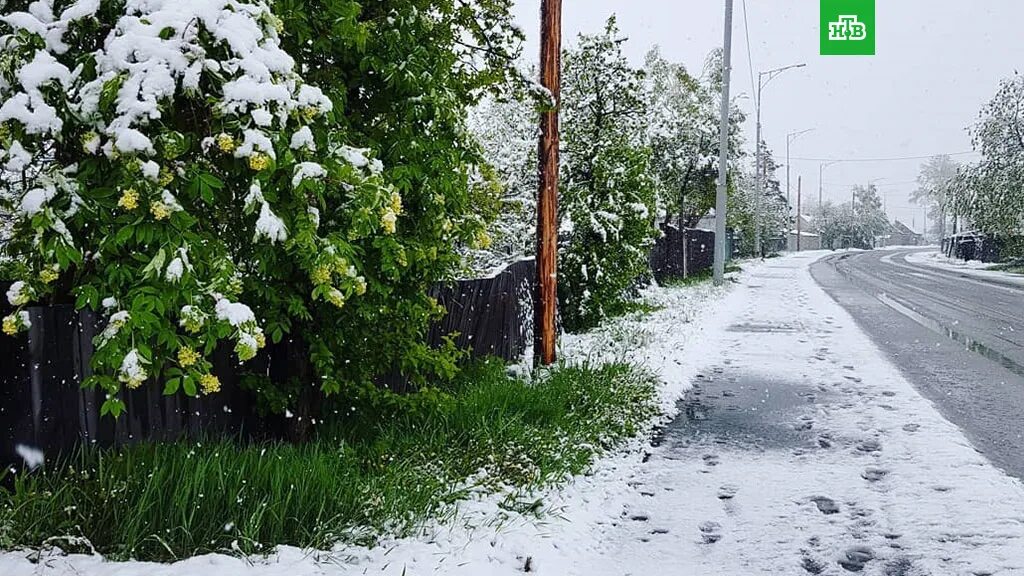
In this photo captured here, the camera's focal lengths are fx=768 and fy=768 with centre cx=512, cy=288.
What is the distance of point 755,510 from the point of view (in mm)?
4488

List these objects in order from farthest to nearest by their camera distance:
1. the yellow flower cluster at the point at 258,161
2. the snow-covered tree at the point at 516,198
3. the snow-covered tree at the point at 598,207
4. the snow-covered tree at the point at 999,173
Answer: the snow-covered tree at the point at 999,173, the snow-covered tree at the point at 516,198, the snow-covered tree at the point at 598,207, the yellow flower cluster at the point at 258,161

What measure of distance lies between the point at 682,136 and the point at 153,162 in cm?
2190

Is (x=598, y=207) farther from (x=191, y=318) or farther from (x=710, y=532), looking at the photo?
(x=191, y=318)

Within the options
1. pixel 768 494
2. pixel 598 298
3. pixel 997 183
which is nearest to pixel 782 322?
pixel 598 298

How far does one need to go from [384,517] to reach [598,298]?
7773mm

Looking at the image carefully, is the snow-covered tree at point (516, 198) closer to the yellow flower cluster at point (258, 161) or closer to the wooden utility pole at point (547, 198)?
the wooden utility pole at point (547, 198)

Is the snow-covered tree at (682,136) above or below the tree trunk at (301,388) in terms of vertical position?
above

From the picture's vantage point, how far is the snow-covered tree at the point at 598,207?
11211 mm

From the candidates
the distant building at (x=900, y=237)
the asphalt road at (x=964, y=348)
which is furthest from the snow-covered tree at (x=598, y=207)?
the distant building at (x=900, y=237)

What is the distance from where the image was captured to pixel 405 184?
442 cm

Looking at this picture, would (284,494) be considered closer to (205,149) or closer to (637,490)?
(205,149)

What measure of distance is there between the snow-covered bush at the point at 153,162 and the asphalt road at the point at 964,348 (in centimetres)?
499

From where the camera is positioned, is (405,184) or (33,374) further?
(405,184)

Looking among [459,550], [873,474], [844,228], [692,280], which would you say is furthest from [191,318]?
[844,228]
